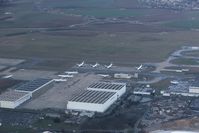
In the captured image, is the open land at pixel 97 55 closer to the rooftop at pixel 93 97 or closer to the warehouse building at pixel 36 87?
the warehouse building at pixel 36 87

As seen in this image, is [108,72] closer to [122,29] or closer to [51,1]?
[122,29]

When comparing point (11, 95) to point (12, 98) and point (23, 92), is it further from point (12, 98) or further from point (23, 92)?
point (23, 92)

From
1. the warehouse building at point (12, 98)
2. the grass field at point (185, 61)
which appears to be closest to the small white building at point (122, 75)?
the grass field at point (185, 61)

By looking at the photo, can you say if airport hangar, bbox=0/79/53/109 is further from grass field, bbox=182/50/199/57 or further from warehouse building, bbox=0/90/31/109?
grass field, bbox=182/50/199/57

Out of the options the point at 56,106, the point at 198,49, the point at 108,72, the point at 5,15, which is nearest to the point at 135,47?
the point at 198,49

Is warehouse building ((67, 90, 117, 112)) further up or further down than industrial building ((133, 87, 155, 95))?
further up

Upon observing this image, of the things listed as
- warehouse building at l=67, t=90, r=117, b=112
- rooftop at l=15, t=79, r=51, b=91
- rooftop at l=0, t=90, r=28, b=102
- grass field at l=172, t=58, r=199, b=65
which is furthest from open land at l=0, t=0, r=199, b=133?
rooftop at l=15, t=79, r=51, b=91
